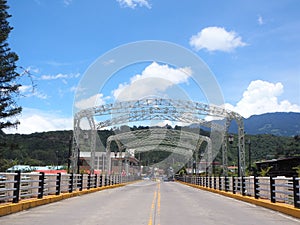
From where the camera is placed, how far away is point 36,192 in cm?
1454

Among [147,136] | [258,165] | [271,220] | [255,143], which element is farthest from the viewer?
[255,143]

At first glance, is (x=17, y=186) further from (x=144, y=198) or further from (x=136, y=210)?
(x=144, y=198)

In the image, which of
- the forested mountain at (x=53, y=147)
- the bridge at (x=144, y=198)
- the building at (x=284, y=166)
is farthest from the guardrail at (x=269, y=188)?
the forested mountain at (x=53, y=147)

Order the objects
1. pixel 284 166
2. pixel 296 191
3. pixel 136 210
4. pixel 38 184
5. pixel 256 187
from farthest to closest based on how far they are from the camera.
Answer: pixel 284 166, pixel 256 187, pixel 38 184, pixel 136 210, pixel 296 191

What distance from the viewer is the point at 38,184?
1469 centimetres

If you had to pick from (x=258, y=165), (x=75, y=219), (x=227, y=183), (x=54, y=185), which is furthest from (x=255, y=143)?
(x=75, y=219)

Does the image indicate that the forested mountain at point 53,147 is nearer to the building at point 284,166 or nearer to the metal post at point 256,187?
the building at point 284,166

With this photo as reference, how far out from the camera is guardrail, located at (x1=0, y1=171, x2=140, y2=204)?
11703 mm

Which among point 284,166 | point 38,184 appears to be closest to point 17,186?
point 38,184

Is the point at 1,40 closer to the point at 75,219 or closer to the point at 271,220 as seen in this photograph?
the point at 75,219

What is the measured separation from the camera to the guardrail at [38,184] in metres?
11.7

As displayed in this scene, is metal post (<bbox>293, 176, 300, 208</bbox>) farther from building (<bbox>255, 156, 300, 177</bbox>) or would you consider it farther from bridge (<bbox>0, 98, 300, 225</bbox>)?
building (<bbox>255, 156, 300, 177</bbox>)

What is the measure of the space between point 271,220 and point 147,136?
46.6 metres

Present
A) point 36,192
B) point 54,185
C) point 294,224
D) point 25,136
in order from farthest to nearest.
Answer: point 25,136 < point 54,185 < point 36,192 < point 294,224
